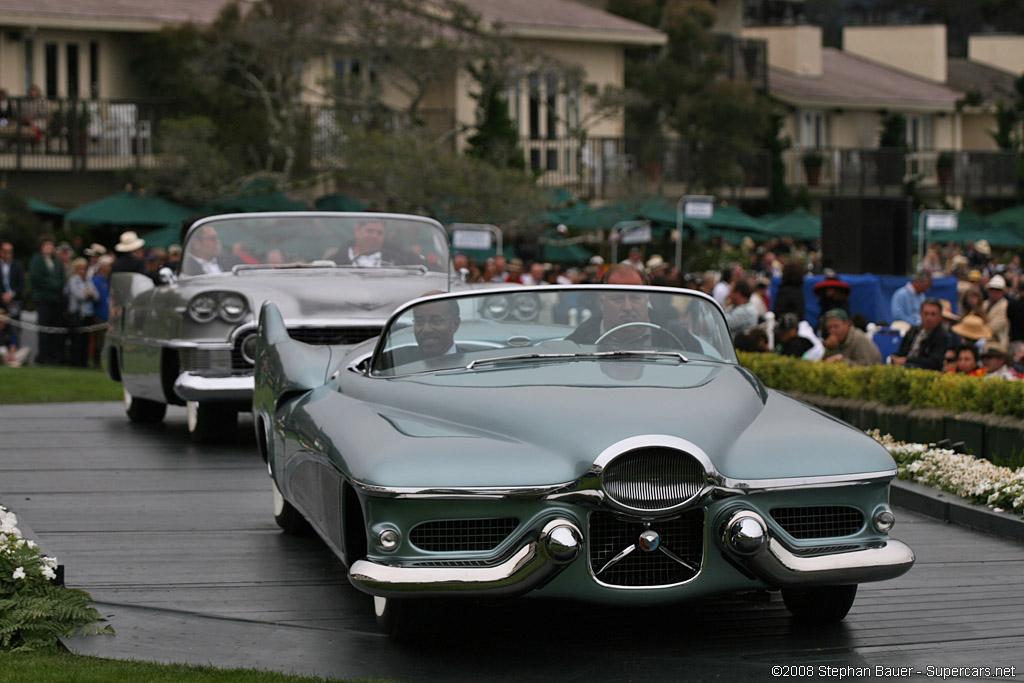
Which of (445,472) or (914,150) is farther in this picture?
(914,150)

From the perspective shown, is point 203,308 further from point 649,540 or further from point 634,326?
point 649,540

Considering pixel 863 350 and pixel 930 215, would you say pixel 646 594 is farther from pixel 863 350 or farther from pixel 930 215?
pixel 930 215

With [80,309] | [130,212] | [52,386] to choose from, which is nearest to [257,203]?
[130,212]

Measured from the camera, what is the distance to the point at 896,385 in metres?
11.1

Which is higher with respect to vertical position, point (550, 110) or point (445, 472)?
point (550, 110)

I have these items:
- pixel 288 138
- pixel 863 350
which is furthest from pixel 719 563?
pixel 288 138

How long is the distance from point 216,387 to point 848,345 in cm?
536

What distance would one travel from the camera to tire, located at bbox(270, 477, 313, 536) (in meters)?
8.28

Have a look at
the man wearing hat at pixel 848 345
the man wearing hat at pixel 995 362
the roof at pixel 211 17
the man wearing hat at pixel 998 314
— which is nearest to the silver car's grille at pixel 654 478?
the man wearing hat at pixel 995 362

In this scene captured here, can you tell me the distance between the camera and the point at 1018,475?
29.1 feet

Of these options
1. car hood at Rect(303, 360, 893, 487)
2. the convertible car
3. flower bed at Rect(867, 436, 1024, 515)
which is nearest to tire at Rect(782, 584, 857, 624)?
the convertible car

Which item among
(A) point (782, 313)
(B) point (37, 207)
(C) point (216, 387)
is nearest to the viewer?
(C) point (216, 387)

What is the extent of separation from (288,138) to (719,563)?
2931 cm

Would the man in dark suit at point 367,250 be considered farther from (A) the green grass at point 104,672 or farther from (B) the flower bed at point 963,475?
(A) the green grass at point 104,672
